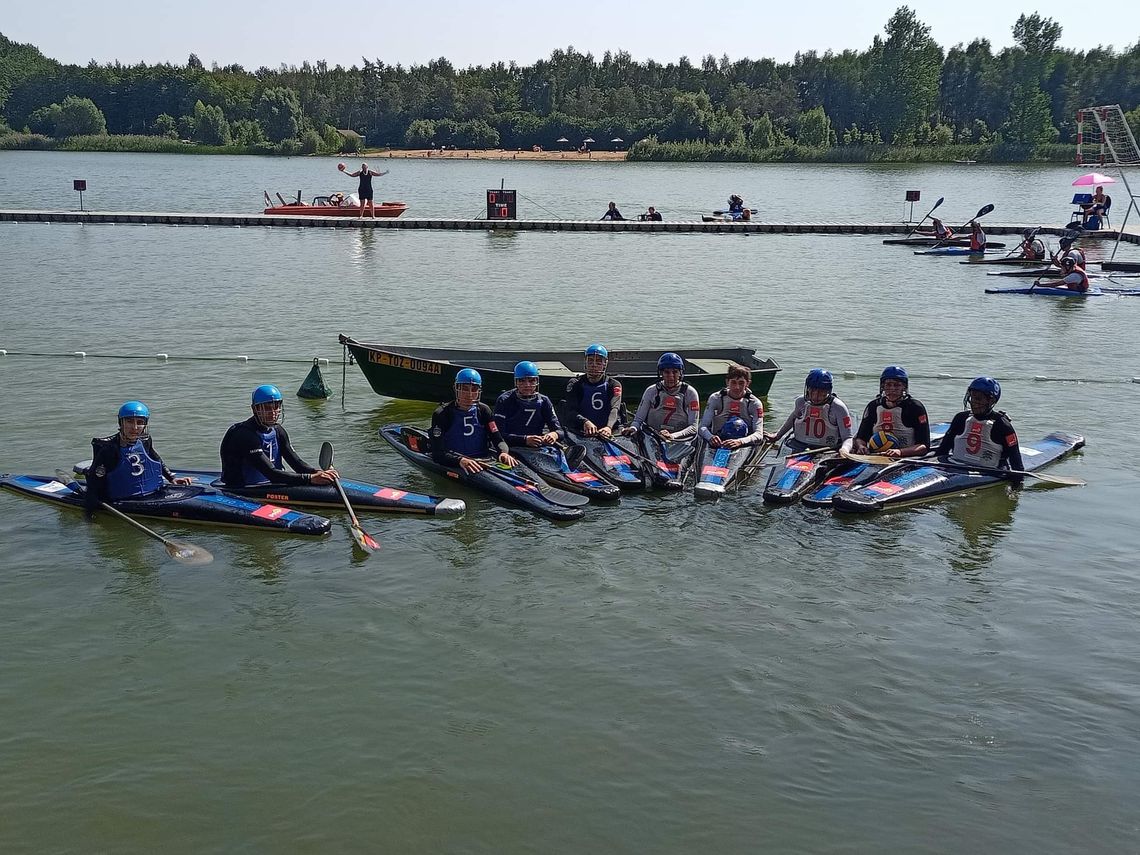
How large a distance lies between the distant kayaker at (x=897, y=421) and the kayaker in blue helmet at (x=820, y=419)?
0.89 feet

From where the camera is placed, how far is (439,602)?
12.4 metres

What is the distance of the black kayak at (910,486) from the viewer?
14.7 meters

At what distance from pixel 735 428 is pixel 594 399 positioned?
6.69 ft

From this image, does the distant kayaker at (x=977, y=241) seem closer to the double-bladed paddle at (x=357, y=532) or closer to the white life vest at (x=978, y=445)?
the white life vest at (x=978, y=445)

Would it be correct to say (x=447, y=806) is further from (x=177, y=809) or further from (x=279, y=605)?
(x=279, y=605)

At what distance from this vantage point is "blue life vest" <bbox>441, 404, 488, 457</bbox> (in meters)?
15.4

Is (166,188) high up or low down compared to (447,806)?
up

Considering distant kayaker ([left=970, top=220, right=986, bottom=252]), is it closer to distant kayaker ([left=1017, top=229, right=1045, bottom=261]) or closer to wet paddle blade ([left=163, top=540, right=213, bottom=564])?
distant kayaker ([left=1017, top=229, right=1045, bottom=261])

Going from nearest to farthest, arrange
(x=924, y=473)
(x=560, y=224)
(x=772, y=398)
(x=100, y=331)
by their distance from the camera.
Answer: (x=924, y=473) < (x=772, y=398) < (x=100, y=331) < (x=560, y=224)

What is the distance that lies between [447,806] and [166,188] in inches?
3076

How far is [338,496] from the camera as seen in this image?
47.1 feet

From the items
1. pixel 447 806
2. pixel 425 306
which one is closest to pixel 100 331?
pixel 425 306

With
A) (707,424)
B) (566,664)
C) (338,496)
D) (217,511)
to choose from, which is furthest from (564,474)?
(566,664)

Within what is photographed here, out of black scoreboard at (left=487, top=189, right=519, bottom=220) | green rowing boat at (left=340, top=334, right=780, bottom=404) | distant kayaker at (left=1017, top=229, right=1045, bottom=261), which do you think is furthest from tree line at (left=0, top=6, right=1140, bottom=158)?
green rowing boat at (left=340, top=334, right=780, bottom=404)
